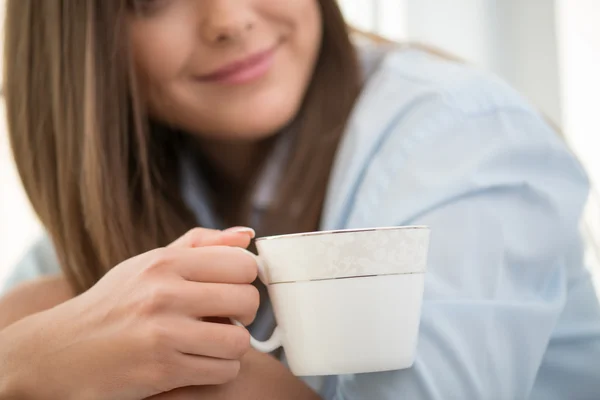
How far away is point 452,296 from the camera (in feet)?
1.87

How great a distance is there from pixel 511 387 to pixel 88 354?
0.35 m

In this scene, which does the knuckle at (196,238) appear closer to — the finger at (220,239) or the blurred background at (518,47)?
the finger at (220,239)

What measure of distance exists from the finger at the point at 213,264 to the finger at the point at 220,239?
30 mm

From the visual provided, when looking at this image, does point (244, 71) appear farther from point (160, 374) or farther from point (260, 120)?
point (160, 374)

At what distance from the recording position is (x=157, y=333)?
18.7 inches

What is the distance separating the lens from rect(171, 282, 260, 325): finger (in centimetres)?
48

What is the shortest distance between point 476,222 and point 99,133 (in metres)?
0.49

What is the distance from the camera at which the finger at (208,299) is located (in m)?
0.48

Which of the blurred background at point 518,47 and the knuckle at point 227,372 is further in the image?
the blurred background at point 518,47

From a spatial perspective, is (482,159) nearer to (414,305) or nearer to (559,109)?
(414,305)

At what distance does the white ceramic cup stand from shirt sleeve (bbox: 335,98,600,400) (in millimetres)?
71

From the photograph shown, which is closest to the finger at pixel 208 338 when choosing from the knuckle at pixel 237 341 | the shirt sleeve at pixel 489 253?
the knuckle at pixel 237 341

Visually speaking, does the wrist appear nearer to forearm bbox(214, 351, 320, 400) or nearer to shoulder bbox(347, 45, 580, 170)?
forearm bbox(214, 351, 320, 400)

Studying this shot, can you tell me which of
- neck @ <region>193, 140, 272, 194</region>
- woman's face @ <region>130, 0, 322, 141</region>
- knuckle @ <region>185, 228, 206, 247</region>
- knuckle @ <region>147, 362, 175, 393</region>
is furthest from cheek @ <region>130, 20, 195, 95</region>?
knuckle @ <region>147, 362, 175, 393</region>
